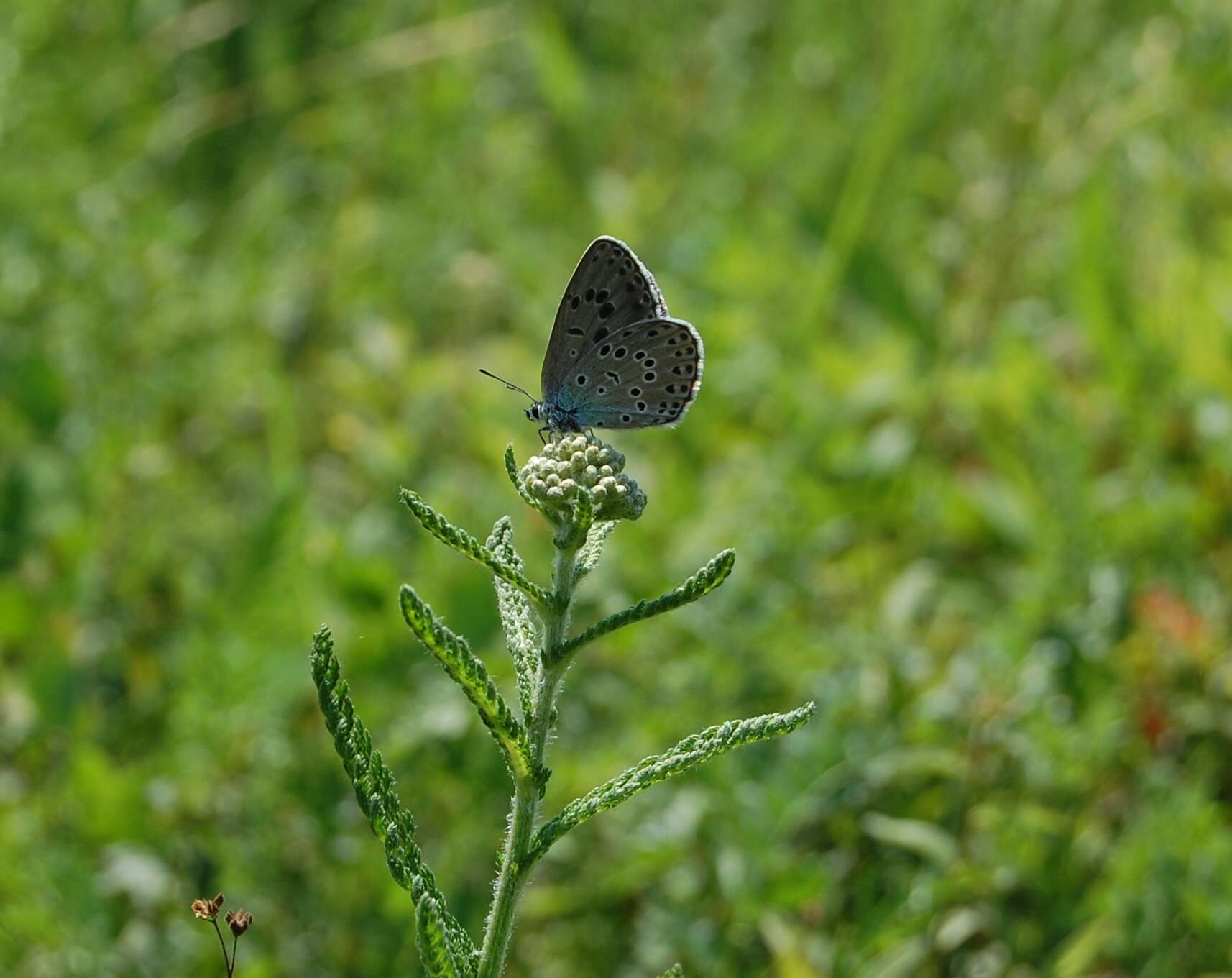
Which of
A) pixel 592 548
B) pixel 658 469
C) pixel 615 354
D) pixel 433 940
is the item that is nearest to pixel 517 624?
pixel 592 548

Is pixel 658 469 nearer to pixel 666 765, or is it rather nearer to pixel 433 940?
pixel 666 765

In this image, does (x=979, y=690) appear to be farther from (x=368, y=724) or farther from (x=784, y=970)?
(x=368, y=724)

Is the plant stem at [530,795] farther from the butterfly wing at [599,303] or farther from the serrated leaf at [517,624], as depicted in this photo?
the butterfly wing at [599,303]

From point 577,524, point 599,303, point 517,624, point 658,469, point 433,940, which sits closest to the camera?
point 433,940

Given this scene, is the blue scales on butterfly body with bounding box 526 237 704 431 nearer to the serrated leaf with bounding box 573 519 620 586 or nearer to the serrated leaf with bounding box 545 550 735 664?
the serrated leaf with bounding box 573 519 620 586

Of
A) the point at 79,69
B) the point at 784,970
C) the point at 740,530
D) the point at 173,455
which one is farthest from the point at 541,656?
the point at 79,69

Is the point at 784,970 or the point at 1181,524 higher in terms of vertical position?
the point at 1181,524

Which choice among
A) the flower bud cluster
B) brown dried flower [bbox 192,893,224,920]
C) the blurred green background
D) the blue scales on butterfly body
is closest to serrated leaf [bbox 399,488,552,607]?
the flower bud cluster
